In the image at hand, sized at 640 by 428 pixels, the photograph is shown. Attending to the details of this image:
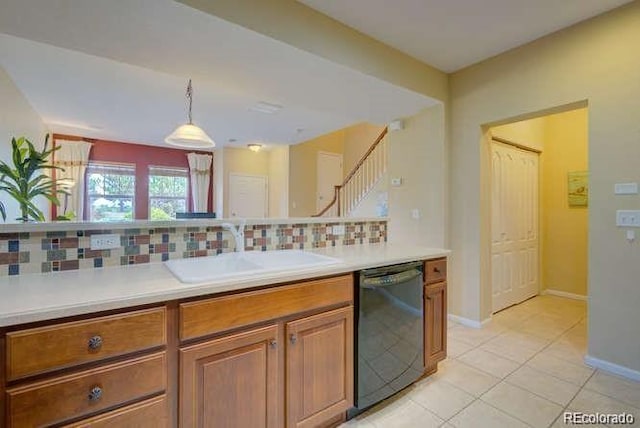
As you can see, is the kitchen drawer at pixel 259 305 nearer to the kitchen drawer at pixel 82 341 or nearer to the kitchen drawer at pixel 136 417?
the kitchen drawer at pixel 82 341

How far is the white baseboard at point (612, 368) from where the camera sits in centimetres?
214

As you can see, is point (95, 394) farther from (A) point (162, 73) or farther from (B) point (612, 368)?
(B) point (612, 368)

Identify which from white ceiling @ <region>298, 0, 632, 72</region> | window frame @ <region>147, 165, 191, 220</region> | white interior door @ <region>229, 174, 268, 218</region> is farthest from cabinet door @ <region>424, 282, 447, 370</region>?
window frame @ <region>147, 165, 191, 220</region>

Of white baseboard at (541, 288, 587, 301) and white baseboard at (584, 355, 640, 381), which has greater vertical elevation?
white baseboard at (541, 288, 587, 301)

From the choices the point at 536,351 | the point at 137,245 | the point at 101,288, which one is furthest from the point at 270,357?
the point at 536,351

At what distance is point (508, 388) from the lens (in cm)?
204

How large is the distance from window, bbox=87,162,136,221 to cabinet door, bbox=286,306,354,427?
254 inches

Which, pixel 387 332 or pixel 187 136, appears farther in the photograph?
pixel 187 136

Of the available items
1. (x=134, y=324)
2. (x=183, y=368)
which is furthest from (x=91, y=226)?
(x=183, y=368)

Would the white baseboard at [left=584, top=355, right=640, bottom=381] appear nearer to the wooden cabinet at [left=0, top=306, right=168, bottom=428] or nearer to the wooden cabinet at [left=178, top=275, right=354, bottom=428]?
the wooden cabinet at [left=178, top=275, right=354, bottom=428]

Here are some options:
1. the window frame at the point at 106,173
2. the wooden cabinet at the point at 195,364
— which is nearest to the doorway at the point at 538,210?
the wooden cabinet at the point at 195,364

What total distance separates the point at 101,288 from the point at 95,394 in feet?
1.19

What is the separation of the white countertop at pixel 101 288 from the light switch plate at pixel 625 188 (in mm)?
2086

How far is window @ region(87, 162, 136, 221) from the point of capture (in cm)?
623
